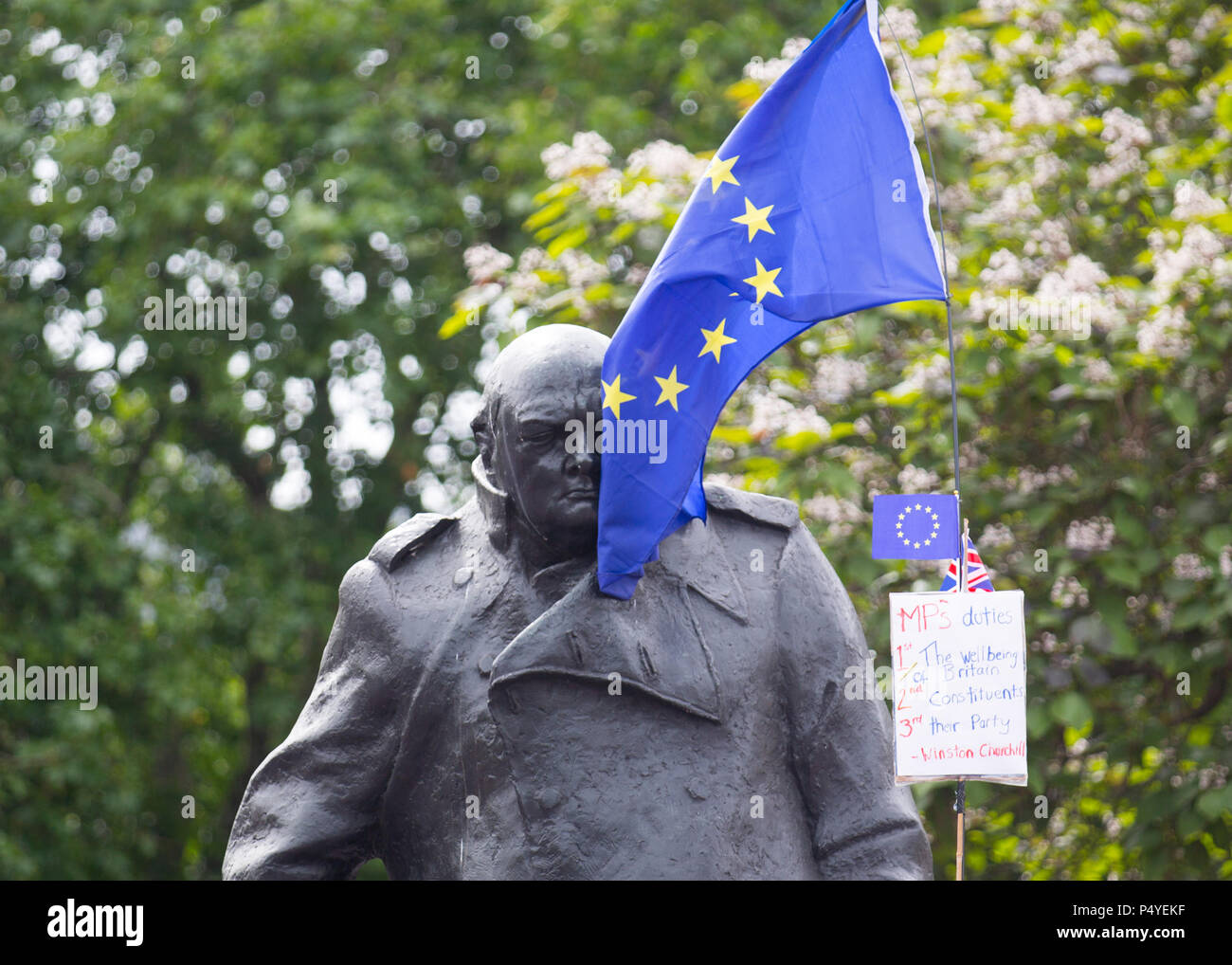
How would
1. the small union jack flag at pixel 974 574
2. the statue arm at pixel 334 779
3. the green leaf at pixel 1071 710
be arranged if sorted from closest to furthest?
1. the statue arm at pixel 334 779
2. the small union jack flag at pixel 974 574
3. the green leaf at pixel 1071 710

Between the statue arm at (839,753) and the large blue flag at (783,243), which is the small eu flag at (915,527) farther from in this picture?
the large blue flag at (783,243)

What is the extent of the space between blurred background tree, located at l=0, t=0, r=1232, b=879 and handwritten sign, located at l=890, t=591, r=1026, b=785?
3234 millimetres

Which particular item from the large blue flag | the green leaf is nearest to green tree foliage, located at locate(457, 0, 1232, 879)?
the green leaf

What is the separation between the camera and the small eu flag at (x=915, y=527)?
15.1 ft

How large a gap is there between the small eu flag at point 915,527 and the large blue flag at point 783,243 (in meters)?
0.47

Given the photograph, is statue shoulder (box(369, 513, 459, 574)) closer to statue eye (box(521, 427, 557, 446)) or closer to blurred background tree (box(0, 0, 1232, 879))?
statue eye (box(521, 427, 557, 446))

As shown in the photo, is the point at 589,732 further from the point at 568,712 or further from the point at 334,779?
the point at 334,779

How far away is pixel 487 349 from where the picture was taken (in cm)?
1349

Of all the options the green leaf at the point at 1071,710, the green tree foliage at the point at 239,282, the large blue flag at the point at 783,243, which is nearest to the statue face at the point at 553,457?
the large blue flag at the point at 783,243

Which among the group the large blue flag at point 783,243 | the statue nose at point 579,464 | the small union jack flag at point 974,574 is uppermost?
the large blue flag at point 783,243

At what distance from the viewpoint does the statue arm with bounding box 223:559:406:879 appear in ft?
14.0

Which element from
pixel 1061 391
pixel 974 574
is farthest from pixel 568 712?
pixel 1061 391

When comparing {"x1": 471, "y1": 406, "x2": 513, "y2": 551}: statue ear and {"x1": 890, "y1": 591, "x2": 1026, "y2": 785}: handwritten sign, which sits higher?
{"x1": 471, "y1": 406, "x2": 513, "y2": 551}: statue ear
